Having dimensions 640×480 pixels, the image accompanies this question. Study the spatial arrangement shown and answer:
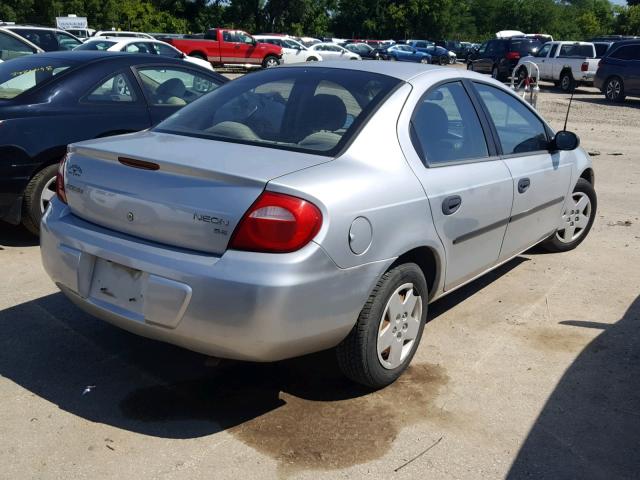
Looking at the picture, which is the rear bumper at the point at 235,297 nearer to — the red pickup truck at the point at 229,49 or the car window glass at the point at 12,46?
the car window glass at the point at 12,46

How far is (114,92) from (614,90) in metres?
18.7

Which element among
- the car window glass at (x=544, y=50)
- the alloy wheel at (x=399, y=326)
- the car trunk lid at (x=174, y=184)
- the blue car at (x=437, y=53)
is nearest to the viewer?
the car trunk lid at (x=174, y=184)

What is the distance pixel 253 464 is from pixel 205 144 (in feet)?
5.11

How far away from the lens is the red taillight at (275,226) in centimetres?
300

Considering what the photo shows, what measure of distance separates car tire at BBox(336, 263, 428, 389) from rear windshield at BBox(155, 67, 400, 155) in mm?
721

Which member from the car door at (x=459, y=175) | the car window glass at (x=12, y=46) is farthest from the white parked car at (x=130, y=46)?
the car door at (x=459, y=175)

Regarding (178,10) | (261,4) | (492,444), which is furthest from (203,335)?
(261,4)

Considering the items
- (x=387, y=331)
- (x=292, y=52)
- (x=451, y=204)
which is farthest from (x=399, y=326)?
(x=292, y=52)

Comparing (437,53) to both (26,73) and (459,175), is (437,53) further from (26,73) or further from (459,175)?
(459,175)

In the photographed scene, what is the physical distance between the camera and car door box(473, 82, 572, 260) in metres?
4.59

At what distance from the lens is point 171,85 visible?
22.1 feet

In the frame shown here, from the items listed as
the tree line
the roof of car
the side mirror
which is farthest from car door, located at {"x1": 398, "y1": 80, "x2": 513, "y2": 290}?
the tree line

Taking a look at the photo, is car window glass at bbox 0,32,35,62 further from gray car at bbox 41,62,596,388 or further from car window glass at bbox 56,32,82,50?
gray car at bbox 41,62,596,388

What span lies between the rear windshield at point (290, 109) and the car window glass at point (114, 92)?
215 centimetres
